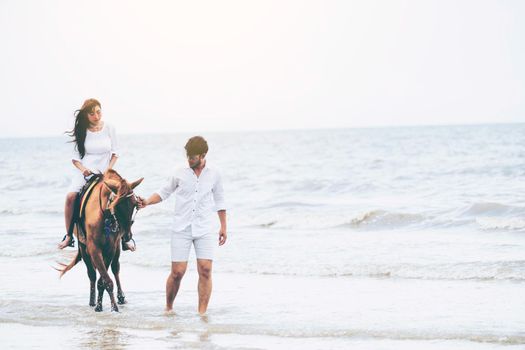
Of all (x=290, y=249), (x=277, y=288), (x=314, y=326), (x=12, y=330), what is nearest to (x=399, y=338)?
(x=314, y=326)

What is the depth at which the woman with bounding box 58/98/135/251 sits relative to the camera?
8.48 metres

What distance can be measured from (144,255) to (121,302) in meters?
4.23

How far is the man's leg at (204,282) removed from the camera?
7871mm

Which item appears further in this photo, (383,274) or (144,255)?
(144,255)

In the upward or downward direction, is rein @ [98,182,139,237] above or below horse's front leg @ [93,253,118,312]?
above

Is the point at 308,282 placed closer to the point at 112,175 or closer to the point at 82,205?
the point at 82,205

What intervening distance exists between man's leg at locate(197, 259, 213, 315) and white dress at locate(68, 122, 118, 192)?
1.64 metres

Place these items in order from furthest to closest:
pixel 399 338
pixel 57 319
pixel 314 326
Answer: pixel 57 319 < pixel 314 326 < pixel 399 338

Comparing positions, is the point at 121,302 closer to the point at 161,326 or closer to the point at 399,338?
the point at 161,326

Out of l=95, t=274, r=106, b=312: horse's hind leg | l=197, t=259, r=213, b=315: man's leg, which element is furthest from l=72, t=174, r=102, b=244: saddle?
l=197, t=259, r=213, b=315: man's leg

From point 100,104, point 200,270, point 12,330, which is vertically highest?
point 100,104

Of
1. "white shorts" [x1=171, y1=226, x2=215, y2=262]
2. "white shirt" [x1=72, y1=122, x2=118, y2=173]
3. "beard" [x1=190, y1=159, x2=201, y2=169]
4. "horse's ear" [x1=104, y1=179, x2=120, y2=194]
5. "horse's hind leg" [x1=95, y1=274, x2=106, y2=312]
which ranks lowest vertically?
"horse's hind leg" [x1=95, y1=274, x2=106, y2=312]

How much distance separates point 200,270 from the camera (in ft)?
26.0

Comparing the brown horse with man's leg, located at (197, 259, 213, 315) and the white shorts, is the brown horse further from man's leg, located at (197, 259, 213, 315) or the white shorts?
man's leg, located at (197, 259, 213, 315)
